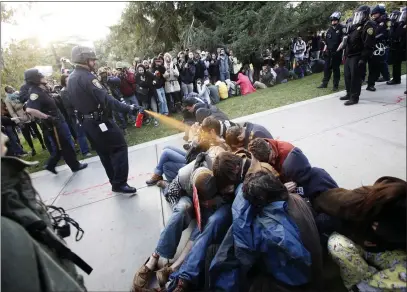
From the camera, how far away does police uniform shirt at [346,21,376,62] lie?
14.8 feet

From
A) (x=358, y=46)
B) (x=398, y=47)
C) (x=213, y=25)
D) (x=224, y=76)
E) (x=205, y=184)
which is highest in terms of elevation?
(x=213, y=25)

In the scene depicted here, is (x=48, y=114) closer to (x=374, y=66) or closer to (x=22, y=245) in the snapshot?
(x=22, y=245)

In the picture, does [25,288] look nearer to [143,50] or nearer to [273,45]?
[273,45]

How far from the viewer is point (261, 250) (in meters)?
1.57

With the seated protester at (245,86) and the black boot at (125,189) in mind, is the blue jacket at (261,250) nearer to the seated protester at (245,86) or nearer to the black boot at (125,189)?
the black boot at (125,189)

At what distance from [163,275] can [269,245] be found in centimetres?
90

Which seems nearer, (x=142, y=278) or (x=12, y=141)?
(x=142, y=278)

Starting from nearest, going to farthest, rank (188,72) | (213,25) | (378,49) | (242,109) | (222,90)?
1. (378,49)
2. (242,109)
3. (188,72)
4. (222,90)
5. (213,25)

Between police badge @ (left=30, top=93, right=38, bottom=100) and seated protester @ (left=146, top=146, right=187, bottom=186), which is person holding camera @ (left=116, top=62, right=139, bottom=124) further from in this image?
seated protester @ (left=146, top=146, right=187, bottom=186)

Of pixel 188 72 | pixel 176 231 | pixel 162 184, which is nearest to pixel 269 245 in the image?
pixel 176 231

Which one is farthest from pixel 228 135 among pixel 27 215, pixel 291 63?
pixel 291 63

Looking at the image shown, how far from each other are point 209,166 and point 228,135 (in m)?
0.66

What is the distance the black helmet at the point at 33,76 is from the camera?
398 centimetres

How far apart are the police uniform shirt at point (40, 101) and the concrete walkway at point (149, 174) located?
46.5 inches
